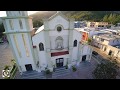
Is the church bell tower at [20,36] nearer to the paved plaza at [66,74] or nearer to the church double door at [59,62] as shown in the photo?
the paved plaza at [66,74]

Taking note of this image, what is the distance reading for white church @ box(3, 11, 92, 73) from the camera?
1244cm

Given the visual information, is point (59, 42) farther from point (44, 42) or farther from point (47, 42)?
point (44, 42)

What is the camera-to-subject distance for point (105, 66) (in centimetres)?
1148

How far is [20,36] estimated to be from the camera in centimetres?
1298

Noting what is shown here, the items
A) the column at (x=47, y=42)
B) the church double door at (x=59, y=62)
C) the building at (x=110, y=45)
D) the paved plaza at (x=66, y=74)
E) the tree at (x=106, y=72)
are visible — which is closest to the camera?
the tree at (x=106, y=72)

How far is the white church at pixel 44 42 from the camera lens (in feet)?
40.8

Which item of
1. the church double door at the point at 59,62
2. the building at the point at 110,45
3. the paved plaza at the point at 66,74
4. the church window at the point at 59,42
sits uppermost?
the church window at the point at 59,42

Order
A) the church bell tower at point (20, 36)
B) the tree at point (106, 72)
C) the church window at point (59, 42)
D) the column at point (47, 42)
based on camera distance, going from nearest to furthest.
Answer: the tree at point (106, 72), the church bell tower at point (20, 36), the column at point (47, 42), the church window at point (59, 42)

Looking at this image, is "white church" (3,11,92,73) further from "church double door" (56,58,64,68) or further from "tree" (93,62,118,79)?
"tree" (93,62,118,79)

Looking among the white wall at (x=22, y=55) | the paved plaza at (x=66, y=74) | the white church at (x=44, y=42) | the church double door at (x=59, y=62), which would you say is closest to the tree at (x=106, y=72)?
the paved plaza at (x=66, y=74)

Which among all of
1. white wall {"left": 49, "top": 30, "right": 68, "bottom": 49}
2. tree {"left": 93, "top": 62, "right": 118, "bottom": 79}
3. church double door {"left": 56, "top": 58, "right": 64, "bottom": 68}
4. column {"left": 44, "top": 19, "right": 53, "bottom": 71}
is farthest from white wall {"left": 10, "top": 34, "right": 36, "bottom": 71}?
tree {"left": 93, "top": 62, "right": 118, "bottom": 79}
